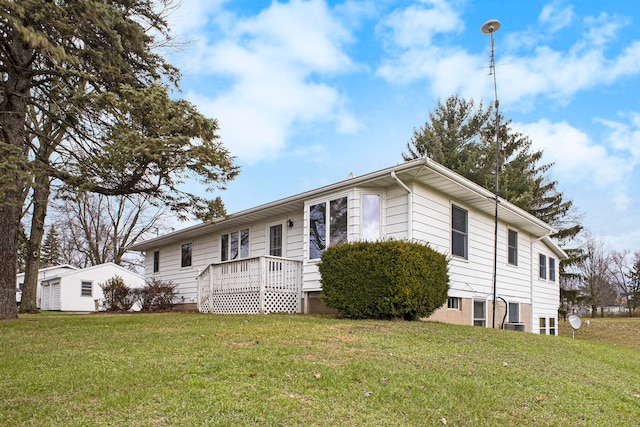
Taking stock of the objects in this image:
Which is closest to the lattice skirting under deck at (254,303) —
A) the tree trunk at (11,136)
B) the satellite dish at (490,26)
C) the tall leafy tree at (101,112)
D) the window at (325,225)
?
the window at (325,225)

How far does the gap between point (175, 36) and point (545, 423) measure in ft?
38.6

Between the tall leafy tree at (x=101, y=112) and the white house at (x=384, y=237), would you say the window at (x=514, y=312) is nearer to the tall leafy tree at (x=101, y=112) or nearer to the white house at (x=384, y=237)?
the white house at (x=384, y=237)

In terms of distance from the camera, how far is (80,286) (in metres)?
29.2

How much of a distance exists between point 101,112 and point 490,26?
7.96 m

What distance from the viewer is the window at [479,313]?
12445 mm

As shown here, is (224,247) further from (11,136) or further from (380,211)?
(11,136)

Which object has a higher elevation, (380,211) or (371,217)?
(380,211)

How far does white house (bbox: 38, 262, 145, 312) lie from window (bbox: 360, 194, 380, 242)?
2194 centimetres

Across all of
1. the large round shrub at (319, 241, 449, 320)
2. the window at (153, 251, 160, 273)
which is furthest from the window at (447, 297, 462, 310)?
the window at (153, 251, 160, 273)

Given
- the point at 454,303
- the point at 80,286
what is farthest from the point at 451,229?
the point at 80,286

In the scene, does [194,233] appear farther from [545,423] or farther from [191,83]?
[545,423]

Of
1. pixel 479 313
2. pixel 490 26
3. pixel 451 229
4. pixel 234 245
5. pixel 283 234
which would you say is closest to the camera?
pixel 490 26

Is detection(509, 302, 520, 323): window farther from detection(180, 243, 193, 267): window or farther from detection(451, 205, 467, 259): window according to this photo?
detection(180, 243, 193, 267): window

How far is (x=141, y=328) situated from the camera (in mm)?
7609
